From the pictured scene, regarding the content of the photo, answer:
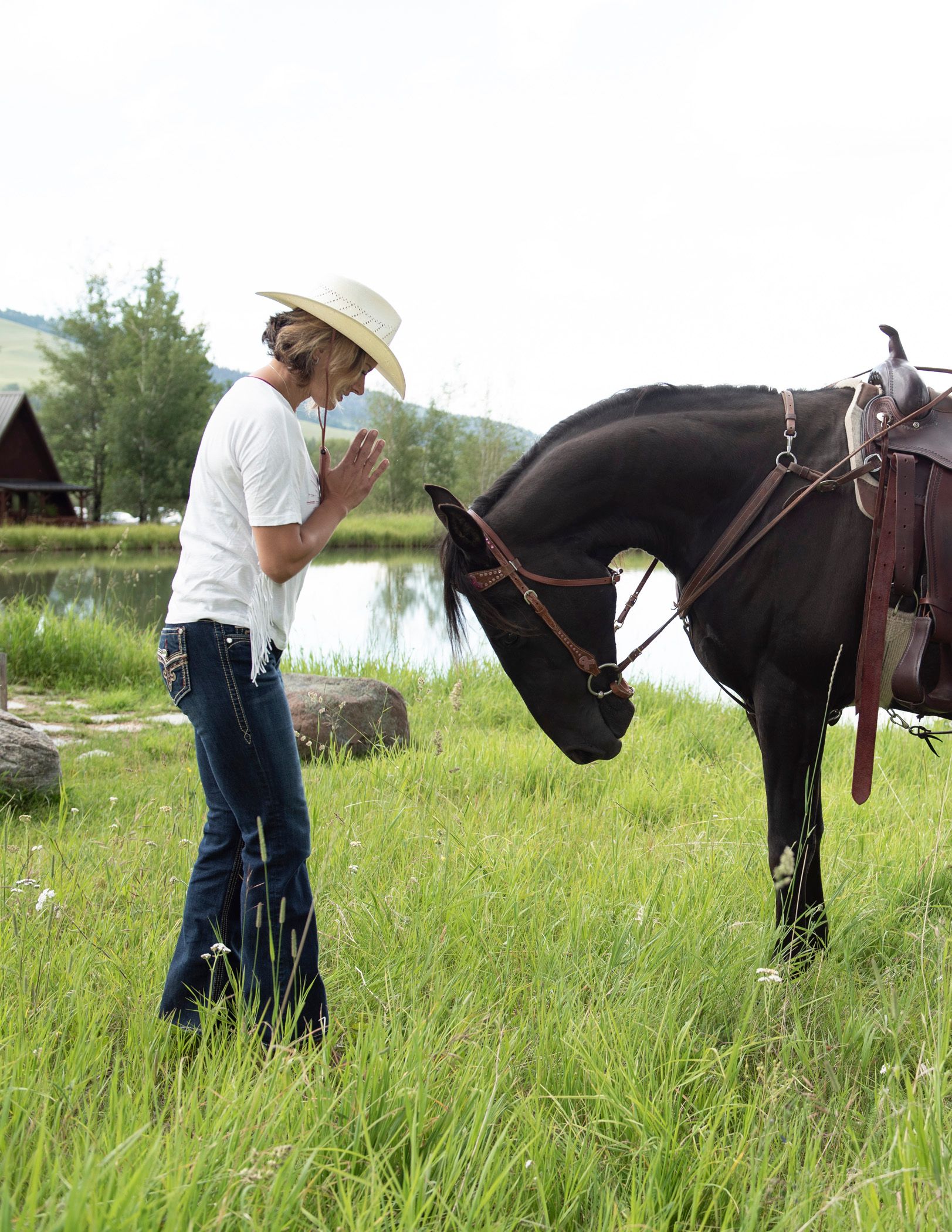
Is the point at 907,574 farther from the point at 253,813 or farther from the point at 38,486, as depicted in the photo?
the point at 38,486

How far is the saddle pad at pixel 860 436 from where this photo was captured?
2.44 metres

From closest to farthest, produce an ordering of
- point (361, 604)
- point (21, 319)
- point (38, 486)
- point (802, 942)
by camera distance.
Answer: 1. point (802, 942)
2. point (361, 604)
3. point (38, 486)
4. point (21, 319)

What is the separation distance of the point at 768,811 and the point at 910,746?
13.0 feet

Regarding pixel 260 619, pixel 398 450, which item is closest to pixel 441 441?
pixel 398 450

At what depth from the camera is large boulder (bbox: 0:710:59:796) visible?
163 inches

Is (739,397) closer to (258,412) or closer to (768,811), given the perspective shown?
(768,811)

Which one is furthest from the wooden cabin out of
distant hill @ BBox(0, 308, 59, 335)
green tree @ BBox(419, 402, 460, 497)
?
distant hill @ BBox(0, 308, 59, 335)

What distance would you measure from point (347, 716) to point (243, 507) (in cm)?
323

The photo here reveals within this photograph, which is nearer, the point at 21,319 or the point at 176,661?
the point at 176,661

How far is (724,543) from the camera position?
8.21 feet

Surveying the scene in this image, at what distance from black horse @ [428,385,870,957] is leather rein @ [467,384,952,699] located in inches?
0.9

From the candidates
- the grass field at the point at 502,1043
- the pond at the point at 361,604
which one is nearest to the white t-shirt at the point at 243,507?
the grass field at the point at 502,1043

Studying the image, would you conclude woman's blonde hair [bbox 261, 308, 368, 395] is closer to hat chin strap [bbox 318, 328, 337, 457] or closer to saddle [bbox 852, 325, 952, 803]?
hat chin strap [bbox 318, 328, 337, 457]

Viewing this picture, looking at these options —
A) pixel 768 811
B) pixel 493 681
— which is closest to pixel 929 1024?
pixel 768 811
